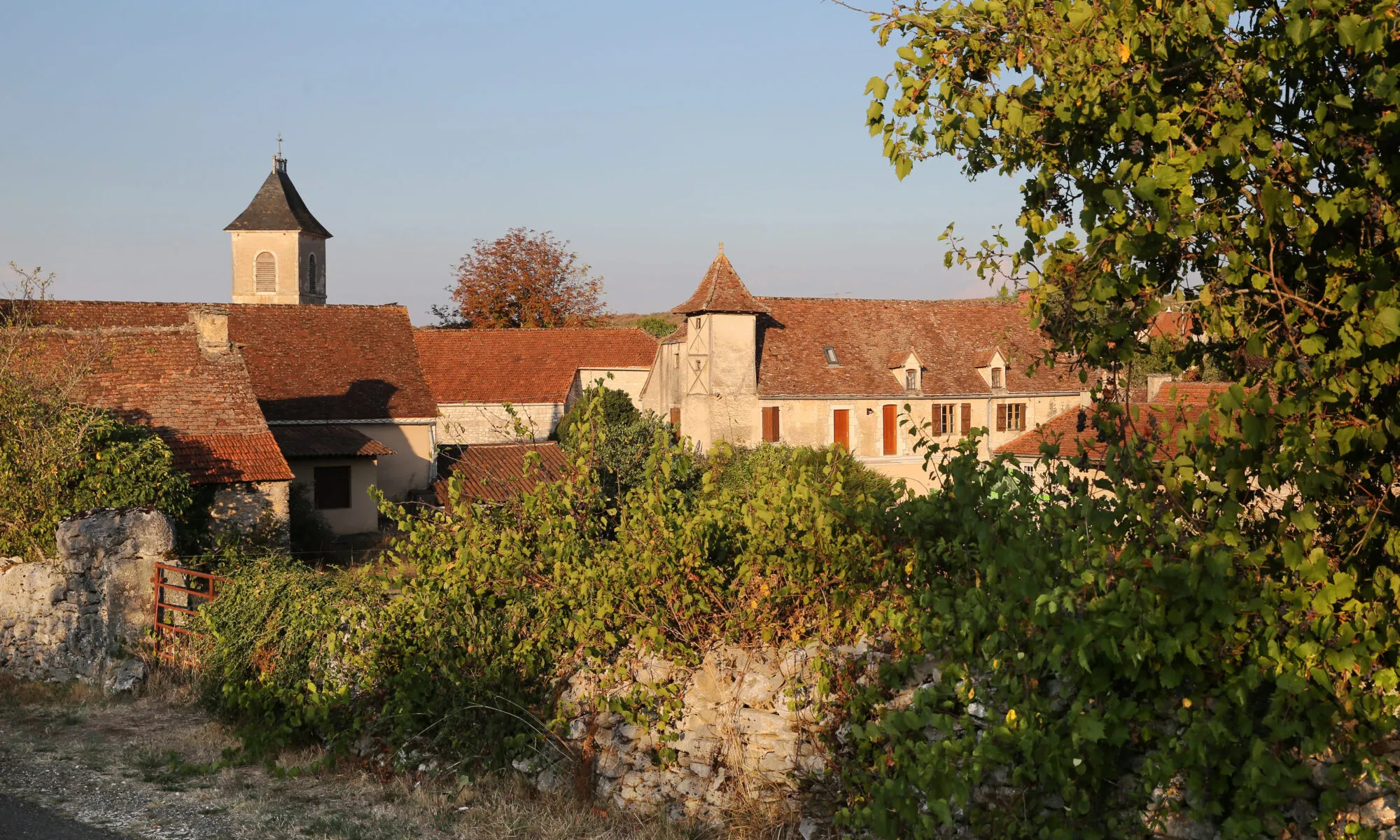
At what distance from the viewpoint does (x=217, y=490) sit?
19.5 m

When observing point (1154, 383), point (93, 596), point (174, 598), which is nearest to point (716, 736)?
Answer: point (174, 598)

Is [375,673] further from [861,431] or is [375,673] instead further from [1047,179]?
[861,431]

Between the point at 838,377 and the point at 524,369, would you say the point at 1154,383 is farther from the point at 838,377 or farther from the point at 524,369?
the point at 524,369

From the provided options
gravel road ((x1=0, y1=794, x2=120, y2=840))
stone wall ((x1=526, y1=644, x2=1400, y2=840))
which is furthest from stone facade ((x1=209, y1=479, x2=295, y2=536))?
stone wall ((x1=526, y1=644, x2=1400, y2=840))

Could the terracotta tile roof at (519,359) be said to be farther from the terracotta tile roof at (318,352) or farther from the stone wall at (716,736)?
the stone wall at (716,736)

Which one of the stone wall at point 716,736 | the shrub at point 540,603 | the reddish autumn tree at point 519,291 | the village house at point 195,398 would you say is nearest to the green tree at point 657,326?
the reddish autumn tree at point 519,291

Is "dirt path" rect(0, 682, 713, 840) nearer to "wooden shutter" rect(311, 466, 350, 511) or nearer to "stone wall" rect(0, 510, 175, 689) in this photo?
"stone wall" rect(0, 510, 175, 689)

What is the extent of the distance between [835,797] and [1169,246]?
375 cm

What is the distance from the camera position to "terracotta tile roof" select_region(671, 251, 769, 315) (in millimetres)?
34719

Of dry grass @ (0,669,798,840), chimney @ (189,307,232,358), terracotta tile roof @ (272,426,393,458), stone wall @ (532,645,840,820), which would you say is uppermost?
chimney @ (189,307,232,358)

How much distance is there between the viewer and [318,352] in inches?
1300

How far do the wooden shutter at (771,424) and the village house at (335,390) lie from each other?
10.5 meters

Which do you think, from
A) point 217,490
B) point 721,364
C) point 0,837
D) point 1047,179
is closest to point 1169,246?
point 1047,179

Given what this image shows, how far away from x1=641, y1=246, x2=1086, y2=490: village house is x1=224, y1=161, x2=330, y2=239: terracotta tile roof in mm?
28108
